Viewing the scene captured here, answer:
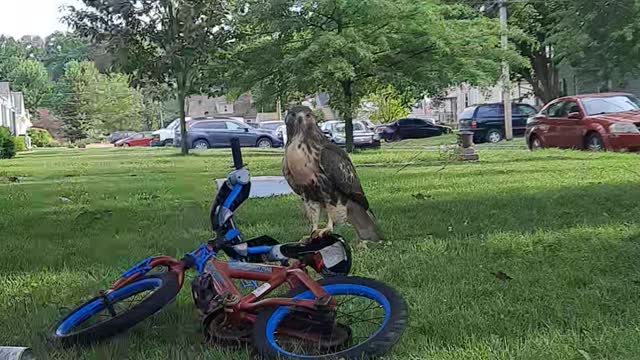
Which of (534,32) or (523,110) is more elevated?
(534,32)

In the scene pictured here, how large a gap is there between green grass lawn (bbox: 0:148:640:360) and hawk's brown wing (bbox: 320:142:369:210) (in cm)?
41

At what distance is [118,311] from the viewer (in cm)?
235

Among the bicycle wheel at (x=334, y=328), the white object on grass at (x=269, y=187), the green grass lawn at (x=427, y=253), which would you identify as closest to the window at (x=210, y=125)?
the green grass lawn at (x=427, y=253)

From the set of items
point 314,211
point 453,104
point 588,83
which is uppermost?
point 453,104

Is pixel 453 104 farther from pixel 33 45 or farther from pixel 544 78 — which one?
pixel 33 45

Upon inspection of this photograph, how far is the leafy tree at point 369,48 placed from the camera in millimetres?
12094

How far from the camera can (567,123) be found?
12234mm

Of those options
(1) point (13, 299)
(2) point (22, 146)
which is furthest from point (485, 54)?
(2) point (22, 146)

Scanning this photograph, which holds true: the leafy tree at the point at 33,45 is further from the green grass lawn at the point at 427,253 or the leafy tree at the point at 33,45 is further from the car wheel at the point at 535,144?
the car wheel at the point at 535,144

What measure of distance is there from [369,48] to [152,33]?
31.4 feet

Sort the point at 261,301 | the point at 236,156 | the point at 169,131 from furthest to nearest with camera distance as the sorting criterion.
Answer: the point at 169,131, the point at 236,156, the point at 261,301

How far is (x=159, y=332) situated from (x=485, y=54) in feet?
38.4

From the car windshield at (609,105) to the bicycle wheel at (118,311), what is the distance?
10458mm

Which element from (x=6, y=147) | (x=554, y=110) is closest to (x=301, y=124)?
(x=554, y=110)
